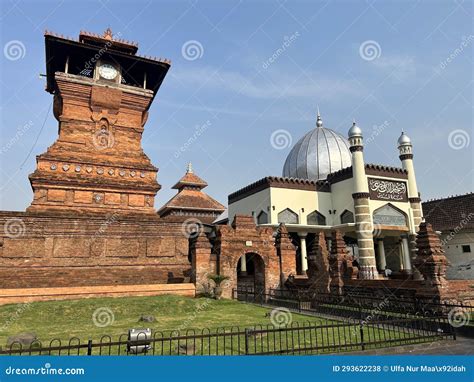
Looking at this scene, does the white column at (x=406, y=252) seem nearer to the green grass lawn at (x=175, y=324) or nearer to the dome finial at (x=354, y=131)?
the dome finial at (x=354, y=131)

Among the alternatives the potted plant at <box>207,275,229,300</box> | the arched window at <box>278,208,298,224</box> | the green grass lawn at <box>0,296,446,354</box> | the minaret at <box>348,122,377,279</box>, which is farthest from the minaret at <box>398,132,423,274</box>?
the green grass lawn at <box>0,296,446,354</box>

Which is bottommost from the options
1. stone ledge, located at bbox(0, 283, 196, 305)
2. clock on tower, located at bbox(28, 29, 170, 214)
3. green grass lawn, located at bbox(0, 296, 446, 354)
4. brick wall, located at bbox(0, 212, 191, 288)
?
green grass lawn, located at bbox(0, 296, 446, 354)

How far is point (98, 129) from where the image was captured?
21828 millimetres

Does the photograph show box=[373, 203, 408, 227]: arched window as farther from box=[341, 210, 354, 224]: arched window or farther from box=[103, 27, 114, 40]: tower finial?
box=[103, 27, 114, 40]: tower finial

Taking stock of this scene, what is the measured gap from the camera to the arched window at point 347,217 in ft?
99.7

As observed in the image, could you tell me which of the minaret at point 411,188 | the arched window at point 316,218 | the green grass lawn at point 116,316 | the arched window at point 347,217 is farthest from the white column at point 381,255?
the green grass lawn at point 116,316

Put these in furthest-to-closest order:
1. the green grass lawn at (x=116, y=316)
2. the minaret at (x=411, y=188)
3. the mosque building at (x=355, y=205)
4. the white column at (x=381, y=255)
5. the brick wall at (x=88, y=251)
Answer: the white column at (x=381, y=255), the minaret at (x=411, y=188), the mosque building at (x=355, y=205), the brick wall at (x=88, y=251), the green grass lawn at (x=116, y=316)

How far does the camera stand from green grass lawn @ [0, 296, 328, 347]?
9.82 m

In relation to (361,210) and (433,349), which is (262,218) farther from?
(433,349)

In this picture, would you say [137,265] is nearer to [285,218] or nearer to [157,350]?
[157,350]

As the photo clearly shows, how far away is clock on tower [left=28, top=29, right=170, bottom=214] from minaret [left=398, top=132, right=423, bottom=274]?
2412 cm

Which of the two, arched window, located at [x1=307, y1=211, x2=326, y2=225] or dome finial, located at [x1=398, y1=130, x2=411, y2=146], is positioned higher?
dome finial, located at [x1=398, y1=130, x2=411, y2=146]

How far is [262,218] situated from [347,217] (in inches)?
309

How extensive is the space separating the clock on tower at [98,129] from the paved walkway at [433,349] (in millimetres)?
15962
